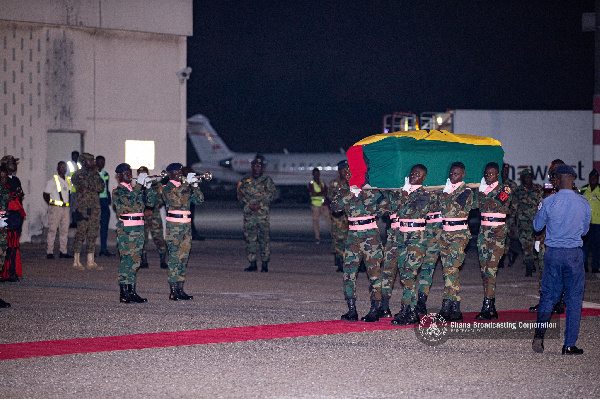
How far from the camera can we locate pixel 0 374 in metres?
6.60

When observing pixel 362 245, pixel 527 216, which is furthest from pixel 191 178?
pixel 527 216

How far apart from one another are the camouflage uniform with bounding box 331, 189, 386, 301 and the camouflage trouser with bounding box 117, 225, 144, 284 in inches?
122

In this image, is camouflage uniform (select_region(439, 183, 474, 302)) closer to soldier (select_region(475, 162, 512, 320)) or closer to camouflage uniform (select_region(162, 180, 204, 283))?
soldier (select_region(475, 162, 512, 320))

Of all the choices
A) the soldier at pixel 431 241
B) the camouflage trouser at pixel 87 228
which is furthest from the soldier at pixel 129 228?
the soldier at pixel 431 241

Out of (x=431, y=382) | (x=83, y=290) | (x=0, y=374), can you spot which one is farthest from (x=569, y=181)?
(x=83, y=290)

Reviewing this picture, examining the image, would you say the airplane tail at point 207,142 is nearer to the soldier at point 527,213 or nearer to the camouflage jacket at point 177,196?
the soldier at point 527,213

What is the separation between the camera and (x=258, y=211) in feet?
46.7

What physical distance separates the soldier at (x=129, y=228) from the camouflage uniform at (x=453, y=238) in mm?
4115

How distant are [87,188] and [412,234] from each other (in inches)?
302

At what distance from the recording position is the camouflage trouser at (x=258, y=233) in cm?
1420

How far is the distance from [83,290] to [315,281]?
12.1 feet

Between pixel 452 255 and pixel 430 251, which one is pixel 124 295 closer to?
pixel 430 251

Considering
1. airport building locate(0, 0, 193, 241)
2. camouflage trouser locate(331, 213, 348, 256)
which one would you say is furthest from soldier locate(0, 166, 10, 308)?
airport building locate(0, 0, 193, 241)

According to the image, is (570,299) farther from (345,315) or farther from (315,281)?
(315,281)
